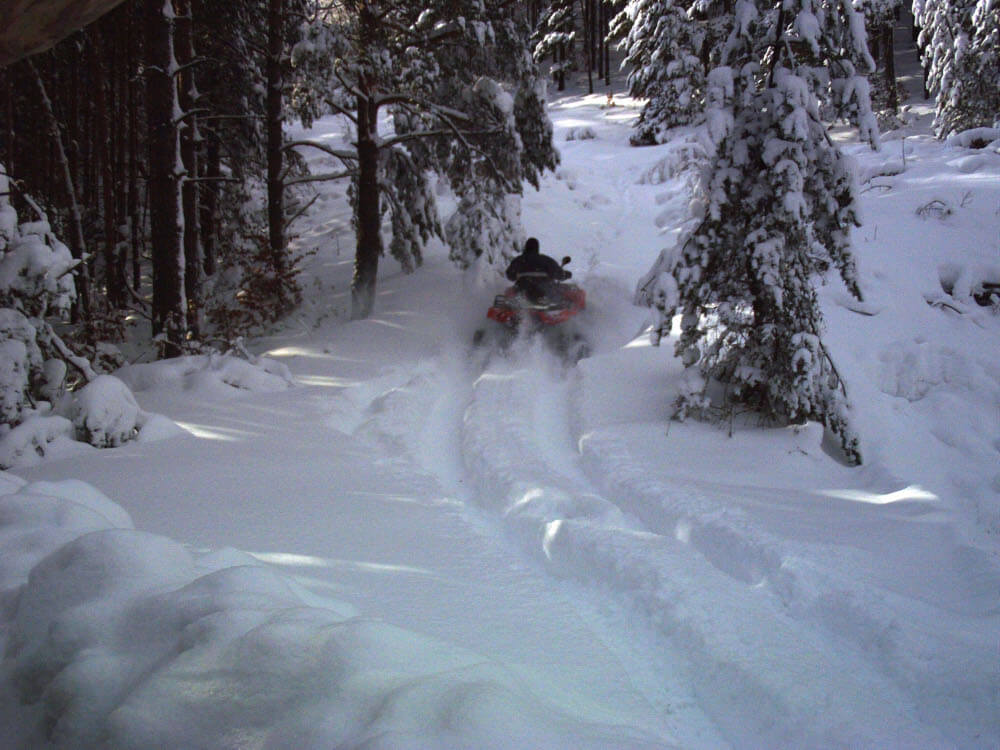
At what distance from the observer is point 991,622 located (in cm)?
365

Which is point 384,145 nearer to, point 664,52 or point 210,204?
point 210,204

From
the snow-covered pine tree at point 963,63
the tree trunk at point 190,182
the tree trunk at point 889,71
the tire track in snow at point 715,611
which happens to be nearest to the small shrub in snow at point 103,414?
the tire track in snow at point 715,611

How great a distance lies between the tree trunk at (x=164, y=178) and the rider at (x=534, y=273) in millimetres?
5387

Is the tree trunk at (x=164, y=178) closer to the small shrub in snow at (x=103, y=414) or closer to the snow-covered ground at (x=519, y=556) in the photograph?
the snow-covered ground at (x=519, y=556)

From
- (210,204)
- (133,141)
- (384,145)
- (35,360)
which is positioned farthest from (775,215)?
(210,204)

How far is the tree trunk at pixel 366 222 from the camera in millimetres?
12602

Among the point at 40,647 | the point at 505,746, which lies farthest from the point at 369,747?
the point at 40,647

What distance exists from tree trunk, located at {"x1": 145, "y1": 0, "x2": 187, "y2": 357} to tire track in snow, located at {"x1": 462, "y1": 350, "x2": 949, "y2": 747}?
486 cm

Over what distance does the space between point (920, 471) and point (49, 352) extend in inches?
341

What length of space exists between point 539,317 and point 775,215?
4653 millimetres

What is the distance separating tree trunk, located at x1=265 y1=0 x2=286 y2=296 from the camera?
11.6m

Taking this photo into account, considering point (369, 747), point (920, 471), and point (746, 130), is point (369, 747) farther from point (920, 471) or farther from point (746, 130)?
point (746, 130)

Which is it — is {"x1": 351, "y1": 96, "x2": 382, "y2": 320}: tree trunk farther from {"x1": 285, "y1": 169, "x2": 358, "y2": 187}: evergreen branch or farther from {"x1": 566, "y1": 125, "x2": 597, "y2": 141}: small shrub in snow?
{"x1": 566, "y1": 125, "x2": 597, "y2": 141}: small shrub in snow

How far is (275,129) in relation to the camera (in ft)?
40.3
